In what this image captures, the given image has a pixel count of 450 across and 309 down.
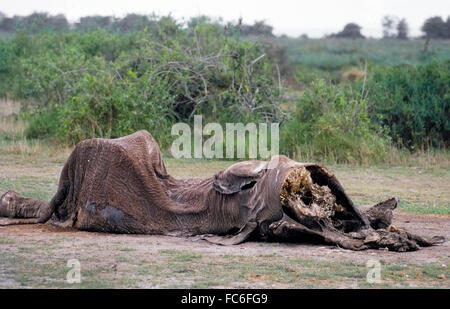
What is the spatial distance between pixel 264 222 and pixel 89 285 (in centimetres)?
177

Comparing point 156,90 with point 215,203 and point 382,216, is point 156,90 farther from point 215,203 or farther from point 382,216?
point 382,216

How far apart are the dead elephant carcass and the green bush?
20.5ft

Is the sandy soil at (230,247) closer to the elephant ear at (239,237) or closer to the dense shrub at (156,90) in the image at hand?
the elephant ear at (239,237)

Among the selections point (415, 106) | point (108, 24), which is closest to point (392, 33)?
point (108, 24)

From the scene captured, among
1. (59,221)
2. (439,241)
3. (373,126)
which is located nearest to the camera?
(439,241)

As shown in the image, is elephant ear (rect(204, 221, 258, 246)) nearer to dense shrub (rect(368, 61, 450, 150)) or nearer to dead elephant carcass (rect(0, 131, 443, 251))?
dead elephant carcass (rect(0, 131, 443, 251))

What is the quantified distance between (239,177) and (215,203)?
13.9 inches

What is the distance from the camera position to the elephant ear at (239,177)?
6215 mm

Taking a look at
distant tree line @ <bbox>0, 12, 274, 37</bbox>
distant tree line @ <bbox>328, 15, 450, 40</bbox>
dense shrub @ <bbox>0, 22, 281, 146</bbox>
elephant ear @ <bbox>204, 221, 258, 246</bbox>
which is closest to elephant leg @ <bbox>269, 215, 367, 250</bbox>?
elephant ear @ <bbox>204, 221, 258, 246</bbox>

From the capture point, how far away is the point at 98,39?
23.0 m

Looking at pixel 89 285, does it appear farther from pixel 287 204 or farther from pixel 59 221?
pixel 59 221

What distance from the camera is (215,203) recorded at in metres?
6.46

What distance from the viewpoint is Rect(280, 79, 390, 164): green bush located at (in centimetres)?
1288
